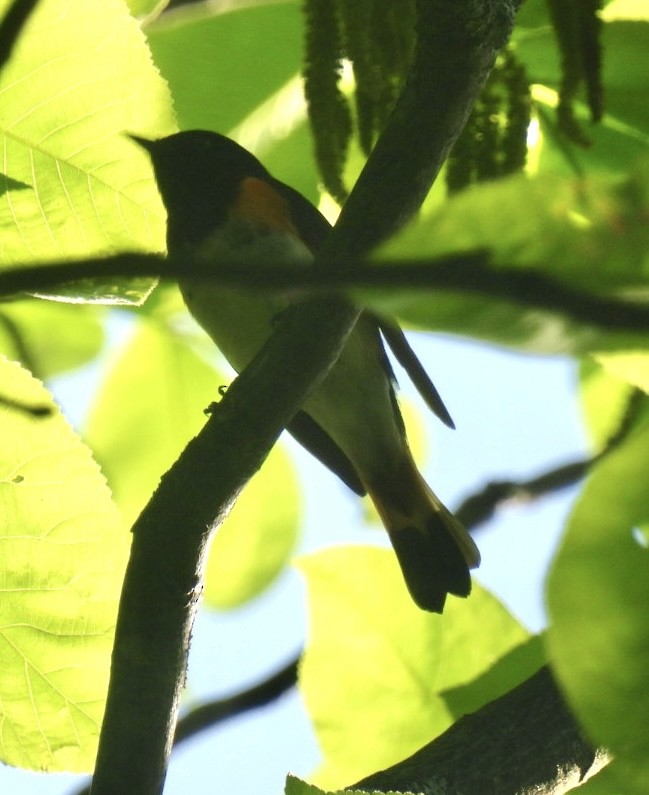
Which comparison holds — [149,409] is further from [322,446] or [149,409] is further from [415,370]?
[322,446]

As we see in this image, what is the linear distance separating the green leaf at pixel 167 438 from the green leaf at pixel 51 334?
17cm

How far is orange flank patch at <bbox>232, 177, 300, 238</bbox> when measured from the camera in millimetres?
3391

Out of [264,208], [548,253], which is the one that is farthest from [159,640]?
[264,208]

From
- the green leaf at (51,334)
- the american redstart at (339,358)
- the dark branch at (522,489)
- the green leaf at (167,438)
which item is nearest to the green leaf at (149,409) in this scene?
the green leaf at (167,438)

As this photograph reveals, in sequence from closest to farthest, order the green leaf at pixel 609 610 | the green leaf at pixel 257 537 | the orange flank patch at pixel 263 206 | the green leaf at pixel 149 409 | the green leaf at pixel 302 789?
1. the green leaf at pixel 609 610
2. the green leaf at pixel 302 789
3. the green leaf at pixel 149 409
4. the green leaf at pixel 257 537
5. the orange flank patch at pixel 263 206

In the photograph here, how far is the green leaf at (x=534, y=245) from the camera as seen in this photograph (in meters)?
0.61

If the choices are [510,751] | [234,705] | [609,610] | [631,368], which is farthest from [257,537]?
[609,610]

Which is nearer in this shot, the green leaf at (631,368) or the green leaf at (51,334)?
the green leaf at (631,368)

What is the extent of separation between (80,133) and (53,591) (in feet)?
2.26

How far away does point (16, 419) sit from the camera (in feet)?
5.08

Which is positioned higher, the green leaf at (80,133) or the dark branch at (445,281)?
the dark branch at (445,281)

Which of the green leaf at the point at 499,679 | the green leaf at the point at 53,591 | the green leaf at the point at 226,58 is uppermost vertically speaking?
the green leaf at the point at 226,58

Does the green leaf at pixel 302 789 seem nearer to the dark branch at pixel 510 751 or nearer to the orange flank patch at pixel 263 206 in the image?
the dark branch at pixel 510 751

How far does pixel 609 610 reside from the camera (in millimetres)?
764
